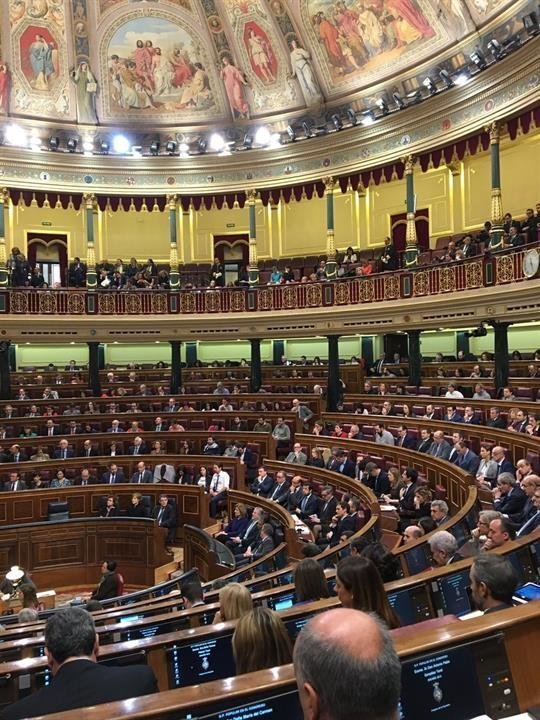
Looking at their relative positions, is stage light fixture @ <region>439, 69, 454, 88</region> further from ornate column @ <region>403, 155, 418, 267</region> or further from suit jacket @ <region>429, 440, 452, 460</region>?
suit jacket @ <region>429, 440, 452, 460</region>

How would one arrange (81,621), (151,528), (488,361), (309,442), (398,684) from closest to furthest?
(398,684), (81,621), (151,528), (309,442), (488,361)

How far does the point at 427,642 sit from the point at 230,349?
22.5m

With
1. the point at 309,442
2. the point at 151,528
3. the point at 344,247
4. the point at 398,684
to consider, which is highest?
the point at 344,247

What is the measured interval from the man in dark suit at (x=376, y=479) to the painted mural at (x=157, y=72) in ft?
51.2

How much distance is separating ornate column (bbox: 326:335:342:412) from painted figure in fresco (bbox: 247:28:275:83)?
8.84m

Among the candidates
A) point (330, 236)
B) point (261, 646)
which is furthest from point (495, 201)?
A: point (261, 646)

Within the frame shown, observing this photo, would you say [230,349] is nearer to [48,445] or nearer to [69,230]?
[69,230]

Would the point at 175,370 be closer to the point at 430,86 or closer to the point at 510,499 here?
the point at 430,86

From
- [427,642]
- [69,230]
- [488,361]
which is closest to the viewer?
[427,642]

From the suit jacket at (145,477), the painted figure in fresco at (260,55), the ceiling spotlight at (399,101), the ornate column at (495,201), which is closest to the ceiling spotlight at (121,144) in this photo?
the painted figure in fresco at (260,55)

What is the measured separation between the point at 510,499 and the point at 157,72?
63.6ft

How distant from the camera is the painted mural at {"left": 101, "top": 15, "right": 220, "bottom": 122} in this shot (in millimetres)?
21203

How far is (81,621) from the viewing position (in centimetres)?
260

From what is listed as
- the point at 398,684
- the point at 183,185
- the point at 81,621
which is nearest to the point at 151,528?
the point at 81,621
